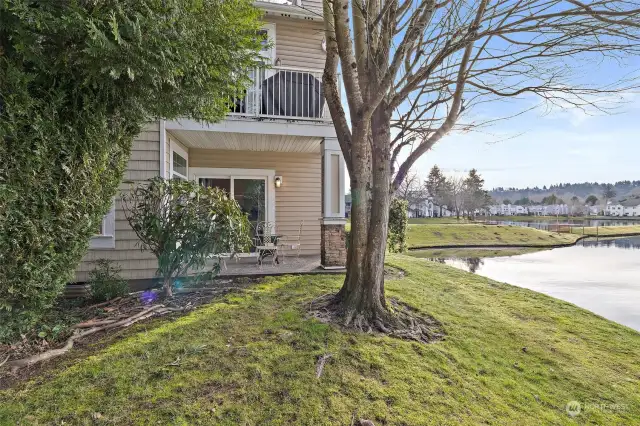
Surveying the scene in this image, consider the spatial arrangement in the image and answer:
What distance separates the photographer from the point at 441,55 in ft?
13.5

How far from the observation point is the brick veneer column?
6.91 m

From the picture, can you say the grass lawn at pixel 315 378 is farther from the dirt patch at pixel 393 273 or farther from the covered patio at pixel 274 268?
the dirt patch at pixel 393 273

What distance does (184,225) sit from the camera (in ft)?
16.2

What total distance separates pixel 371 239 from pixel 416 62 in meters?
2.52

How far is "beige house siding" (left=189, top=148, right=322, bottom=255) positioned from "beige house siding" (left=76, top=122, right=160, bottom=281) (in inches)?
105

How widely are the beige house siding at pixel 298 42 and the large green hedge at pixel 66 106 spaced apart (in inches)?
204

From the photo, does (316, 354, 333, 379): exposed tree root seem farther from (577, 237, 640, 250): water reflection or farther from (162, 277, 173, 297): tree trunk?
(577, 237, 640, 250): water reflection

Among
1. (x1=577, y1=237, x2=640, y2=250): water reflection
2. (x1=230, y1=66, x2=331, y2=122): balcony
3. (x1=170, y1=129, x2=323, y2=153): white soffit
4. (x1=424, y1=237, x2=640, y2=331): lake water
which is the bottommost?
(x1=577, y1=237, x2=640, y2=250): water reflection

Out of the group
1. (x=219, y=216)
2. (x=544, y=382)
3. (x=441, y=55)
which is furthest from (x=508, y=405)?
(x=219, y=216)

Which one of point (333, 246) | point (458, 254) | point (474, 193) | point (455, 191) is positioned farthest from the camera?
point (474, 193)

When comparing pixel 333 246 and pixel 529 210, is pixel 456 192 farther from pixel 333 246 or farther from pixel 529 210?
pixel 333 246

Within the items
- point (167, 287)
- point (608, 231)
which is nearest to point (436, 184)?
point (608, 231)

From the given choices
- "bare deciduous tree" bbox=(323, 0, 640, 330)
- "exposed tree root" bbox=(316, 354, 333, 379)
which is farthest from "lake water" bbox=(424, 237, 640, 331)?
"exposed tree root" bbox=(316, 354, 333, 379)

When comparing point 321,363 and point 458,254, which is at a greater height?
point 321,363
